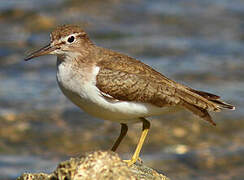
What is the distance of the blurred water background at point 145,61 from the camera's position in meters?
16.1

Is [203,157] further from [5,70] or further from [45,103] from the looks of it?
[5,70]

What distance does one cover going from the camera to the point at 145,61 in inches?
810

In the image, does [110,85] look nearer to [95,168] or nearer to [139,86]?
[139,86]

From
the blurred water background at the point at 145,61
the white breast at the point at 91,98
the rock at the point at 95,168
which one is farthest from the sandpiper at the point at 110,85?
the blurred water background at the point at 145,61

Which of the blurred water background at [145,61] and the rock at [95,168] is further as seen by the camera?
the blurred water background at [145,61]

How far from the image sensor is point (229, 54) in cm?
2152

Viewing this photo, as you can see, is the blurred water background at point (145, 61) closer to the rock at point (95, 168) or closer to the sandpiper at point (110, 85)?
the sandpiper at point (110, 85)

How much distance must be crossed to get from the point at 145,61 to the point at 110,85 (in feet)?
37.0

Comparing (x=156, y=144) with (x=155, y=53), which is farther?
(x=155, y=53)

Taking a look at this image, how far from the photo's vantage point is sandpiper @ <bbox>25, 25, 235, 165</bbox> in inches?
363

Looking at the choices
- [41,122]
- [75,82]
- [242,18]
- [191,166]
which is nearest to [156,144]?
[191,166]

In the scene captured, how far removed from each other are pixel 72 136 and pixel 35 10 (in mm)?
9089

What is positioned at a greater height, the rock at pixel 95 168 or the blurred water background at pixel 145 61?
the blurred water background at pixel 145 61

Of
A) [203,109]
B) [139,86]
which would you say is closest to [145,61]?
[203,109]
